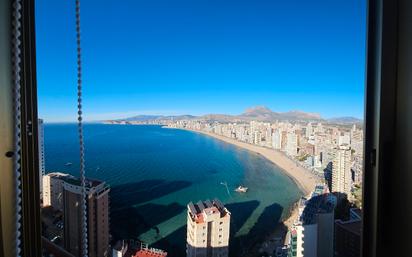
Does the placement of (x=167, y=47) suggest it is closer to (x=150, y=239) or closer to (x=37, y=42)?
(x=150, y=239)

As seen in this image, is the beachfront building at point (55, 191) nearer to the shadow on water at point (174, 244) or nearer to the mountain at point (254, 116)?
the mountain at point (254, 116)

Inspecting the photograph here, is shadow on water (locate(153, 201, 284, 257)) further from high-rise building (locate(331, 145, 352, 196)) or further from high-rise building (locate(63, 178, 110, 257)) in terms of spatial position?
high-rise building (locate(63, 178, 110, 257))

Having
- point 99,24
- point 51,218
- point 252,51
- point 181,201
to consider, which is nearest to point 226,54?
point 252,51

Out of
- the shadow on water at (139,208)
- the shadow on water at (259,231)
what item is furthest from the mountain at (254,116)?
the shadow on water at (259,231)

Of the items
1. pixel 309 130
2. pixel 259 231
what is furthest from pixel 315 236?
pixel 259 231

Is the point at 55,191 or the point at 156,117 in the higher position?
the point at 156,117

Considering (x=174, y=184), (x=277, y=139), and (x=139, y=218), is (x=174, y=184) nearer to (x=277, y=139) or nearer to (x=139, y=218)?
(x=139, y=218)
